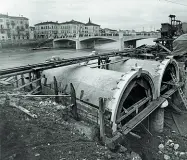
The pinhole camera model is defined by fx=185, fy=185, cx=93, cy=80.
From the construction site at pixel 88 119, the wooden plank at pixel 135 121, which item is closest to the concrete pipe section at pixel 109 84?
the construction site at pixel 88 119

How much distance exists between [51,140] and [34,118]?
5.66ft

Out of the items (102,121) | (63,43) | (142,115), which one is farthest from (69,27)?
(102,121)

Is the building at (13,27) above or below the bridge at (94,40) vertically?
above

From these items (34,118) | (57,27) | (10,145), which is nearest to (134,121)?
(34,118)

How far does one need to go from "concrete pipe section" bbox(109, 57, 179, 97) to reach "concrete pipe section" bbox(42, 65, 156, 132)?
0.98 meters

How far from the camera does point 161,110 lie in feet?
41.3

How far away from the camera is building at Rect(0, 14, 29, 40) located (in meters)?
74.5

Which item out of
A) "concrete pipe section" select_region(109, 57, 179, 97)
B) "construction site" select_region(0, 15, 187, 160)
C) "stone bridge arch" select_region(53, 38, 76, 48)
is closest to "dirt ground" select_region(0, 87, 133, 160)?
"construction site" select_region(0, 15, 187, 160)

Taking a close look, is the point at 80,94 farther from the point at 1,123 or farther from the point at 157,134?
the point at 157,134

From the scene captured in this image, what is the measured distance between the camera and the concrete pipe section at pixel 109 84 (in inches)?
341

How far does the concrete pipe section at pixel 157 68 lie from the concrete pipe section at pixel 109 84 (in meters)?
0.98

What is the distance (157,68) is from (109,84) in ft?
16.3

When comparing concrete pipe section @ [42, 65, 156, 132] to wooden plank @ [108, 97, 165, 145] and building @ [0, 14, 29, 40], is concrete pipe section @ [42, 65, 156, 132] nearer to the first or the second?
wooden plank @ [108, 97, 165, 145]

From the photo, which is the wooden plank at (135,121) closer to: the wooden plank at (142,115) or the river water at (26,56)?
the wooden plank at (142,115)
